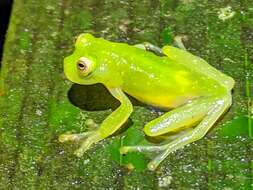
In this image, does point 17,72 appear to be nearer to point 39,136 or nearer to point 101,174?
point 39,136

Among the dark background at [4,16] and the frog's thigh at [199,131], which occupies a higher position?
the frog's thigh at [199,131]

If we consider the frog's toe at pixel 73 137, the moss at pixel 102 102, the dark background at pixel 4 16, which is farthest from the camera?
the dark background at pixel 4 16

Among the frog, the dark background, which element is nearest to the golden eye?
the frog

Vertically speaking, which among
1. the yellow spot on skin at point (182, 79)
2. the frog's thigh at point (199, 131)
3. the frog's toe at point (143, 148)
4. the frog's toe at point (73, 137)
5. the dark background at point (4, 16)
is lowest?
the dark background at point (4, 16)

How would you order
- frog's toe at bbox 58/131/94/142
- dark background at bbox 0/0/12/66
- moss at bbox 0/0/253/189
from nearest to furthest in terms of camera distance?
1. moss at bbox 0/0/253/189
2. frog's toe at bbox 58/131/94/142
3. dark background at bbox 0/0/12/66

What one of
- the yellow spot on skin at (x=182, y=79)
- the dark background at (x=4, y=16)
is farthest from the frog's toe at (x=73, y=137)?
the dark background at (x=4, y=16)

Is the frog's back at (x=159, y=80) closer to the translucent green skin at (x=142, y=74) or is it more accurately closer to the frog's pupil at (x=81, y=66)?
the translucent green skin at (x=142, y=74)

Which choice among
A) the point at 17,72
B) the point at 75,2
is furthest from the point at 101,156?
the point at 75,2

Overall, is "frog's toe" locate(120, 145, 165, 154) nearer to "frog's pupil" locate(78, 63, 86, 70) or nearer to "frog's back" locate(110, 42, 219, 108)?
"frog's back" locate(110, 42, 219, 108)
